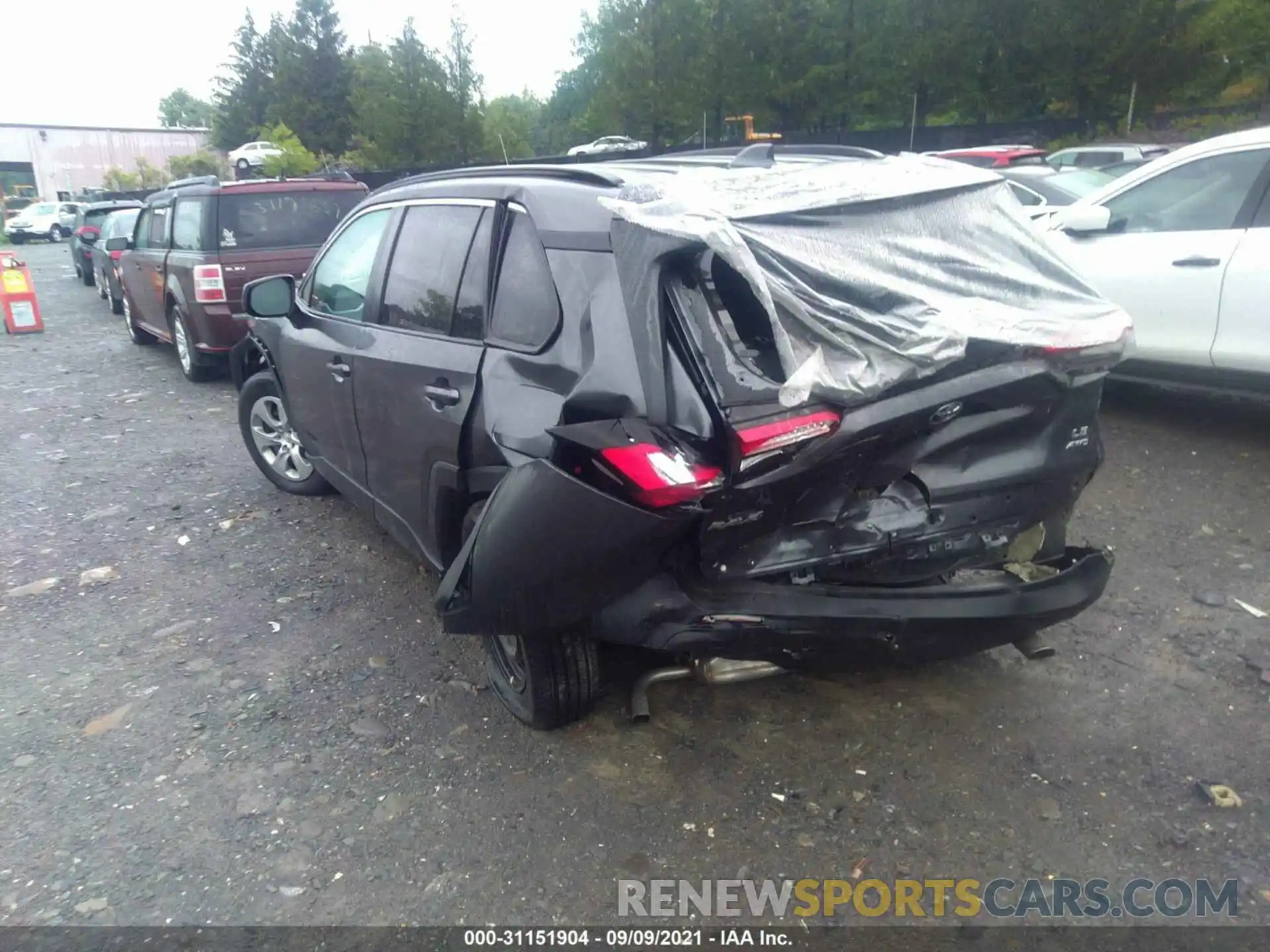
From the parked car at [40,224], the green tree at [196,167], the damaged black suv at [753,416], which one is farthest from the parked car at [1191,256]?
the parked car at [40,224]

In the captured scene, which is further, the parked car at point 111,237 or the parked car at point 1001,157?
the parked car at point 111,237

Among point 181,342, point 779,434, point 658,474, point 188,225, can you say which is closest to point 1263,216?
point 779,434

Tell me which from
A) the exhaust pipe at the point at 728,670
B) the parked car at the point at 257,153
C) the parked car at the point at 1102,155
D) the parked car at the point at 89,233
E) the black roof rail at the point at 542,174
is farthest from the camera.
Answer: the parked car at the point at 257,153

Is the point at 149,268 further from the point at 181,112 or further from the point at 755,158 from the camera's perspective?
the point at 181,112

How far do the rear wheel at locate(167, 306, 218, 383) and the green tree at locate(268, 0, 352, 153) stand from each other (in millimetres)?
41770

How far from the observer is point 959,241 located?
3.04m

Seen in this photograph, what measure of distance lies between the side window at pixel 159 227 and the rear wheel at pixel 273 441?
4651mm

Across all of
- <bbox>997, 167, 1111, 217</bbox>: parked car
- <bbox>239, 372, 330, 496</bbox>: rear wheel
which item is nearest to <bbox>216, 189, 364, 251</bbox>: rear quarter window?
<bbox>239, 372, 330, 496</bbox>: rear wheel

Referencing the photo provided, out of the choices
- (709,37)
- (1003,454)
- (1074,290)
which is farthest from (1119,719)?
(709,37)

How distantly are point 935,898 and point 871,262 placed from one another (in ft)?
5.83

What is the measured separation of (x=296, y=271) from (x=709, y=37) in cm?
2456

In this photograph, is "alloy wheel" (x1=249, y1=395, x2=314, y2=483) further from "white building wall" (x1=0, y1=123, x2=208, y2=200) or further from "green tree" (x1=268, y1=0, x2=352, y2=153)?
"white building wall" (x1=0, y1=123, x2=208, y2=200)

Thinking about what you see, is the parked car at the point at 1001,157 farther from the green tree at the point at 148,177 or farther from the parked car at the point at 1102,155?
the green tree at the point at 148,177

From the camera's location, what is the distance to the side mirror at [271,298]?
478cm
